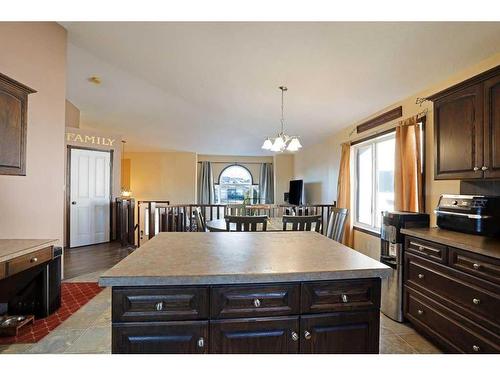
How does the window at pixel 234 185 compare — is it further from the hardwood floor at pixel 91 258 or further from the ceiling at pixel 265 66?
the hardwood floor at pixel 91 258

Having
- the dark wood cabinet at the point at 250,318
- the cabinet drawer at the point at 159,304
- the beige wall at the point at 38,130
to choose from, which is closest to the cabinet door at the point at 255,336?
the dark wood cabinet at the point at 250,318

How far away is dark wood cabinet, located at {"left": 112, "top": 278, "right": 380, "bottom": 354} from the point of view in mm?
1173

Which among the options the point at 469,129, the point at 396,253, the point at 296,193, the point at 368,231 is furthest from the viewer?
the point at 296,193

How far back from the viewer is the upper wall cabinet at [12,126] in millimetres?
2174

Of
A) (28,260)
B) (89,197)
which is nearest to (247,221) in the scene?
(28,260)

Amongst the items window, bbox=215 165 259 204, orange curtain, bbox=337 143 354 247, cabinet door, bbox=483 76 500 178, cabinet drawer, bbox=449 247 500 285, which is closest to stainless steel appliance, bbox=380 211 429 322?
cabinet drawer, bbox=449 247 500 285

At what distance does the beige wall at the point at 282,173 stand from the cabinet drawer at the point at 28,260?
25.5ft

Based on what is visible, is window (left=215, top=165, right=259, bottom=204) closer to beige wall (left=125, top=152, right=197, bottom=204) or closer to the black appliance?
beige wall (left=125, top=152, right=197, bottom=204)

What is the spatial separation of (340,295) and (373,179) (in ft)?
11.4

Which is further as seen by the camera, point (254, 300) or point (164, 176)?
point (164, 176)

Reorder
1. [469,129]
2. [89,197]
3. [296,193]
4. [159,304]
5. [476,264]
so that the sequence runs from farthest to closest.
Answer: [296,193] < [89,197] < [469,129] < [476,264] < [159,304]

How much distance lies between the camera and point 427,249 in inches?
88.9

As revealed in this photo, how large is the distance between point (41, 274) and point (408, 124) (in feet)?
13.8

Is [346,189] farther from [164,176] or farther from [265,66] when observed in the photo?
[164,176]
